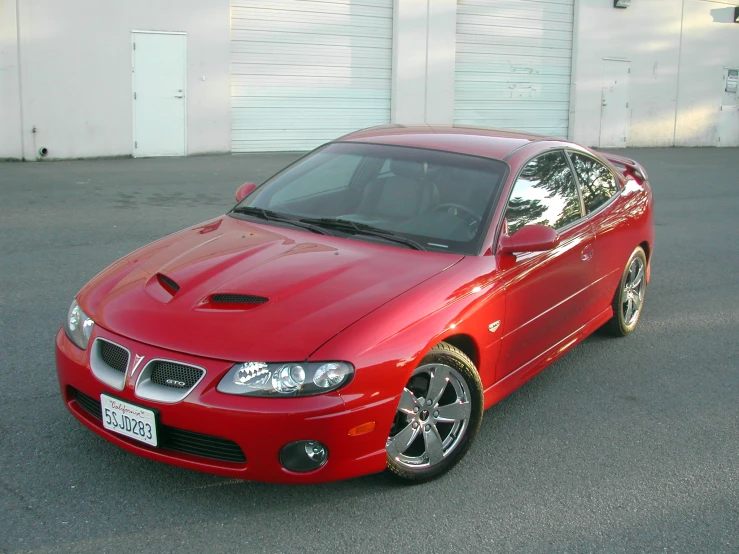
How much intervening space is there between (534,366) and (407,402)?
1.23 m

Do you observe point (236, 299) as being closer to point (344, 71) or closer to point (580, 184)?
point (580, 184)

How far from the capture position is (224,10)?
16.4 metres

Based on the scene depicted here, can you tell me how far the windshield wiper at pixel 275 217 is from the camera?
453cm

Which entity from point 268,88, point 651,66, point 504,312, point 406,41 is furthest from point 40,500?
point 651,66

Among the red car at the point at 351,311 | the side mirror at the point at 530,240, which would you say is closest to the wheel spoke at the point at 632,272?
the red car at the point at 351,311

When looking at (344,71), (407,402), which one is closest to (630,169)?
(407,402)

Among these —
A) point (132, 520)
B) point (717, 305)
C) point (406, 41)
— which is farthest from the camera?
point (406, 41)

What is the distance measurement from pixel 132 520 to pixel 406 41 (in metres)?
16.7

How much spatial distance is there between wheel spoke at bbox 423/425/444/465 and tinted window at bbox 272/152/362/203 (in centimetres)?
170

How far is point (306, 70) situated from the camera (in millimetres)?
17719

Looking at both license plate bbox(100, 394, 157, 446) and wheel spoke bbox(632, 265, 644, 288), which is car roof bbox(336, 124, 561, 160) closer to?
wheel spoke bbox(632, 265, 644, 288)

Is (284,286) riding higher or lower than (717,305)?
higher

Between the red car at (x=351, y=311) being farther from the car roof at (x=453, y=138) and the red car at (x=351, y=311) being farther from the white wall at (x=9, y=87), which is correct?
the white wall at (x=9, y=87)

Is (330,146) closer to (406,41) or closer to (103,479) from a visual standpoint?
(103,479)
